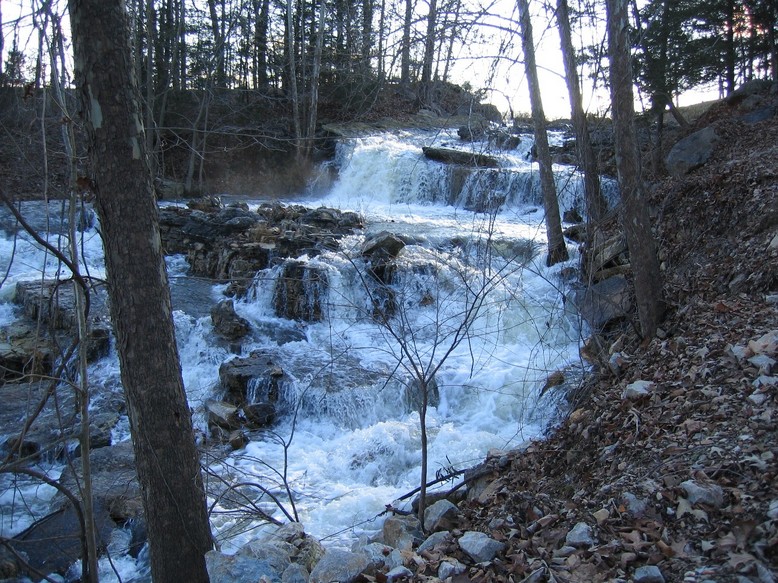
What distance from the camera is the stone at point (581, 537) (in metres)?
2.94

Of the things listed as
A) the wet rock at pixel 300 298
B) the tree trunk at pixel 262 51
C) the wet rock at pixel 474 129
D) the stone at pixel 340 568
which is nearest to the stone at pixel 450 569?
the stone at pixel 340 568

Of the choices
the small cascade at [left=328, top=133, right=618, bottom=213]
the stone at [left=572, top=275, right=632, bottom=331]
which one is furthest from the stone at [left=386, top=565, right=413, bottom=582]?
the small cascade at [left=328, top=133, right=618, bottom=213]

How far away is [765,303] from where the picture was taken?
5094mm

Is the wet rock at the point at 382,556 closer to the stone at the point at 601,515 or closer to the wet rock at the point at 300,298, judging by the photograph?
the stone at the point at 601,515

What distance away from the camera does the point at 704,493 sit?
2783 millimetres

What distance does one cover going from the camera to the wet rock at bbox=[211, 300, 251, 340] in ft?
33.3

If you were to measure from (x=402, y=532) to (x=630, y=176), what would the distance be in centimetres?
378

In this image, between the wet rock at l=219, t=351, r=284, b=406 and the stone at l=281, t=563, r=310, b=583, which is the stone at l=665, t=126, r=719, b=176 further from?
the stone at l=281, t=563, r=310, b=583

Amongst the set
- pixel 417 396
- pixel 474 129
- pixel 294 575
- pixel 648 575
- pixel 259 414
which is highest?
pixel 474 129

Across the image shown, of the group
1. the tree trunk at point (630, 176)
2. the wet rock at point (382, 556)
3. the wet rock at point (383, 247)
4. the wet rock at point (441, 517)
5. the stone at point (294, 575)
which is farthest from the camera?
the wet rock at point (383, 247)

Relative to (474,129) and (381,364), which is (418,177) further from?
(474,129)

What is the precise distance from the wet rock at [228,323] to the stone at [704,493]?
8.28 metres

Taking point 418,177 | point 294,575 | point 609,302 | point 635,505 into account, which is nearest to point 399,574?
point 294,575

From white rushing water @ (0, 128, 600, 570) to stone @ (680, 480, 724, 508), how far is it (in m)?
1.44
